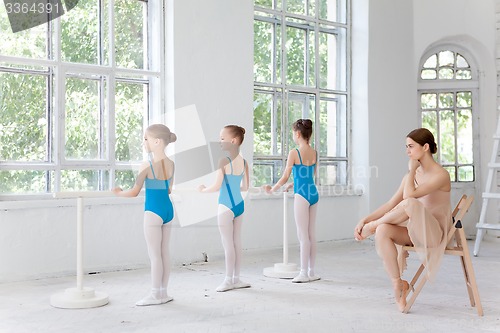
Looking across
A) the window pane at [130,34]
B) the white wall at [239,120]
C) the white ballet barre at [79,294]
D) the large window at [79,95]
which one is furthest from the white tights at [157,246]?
the window pane at [130,34]

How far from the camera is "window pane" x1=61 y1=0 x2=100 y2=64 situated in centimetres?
638

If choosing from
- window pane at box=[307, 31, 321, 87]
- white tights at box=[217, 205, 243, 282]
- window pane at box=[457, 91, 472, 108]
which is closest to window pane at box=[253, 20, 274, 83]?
window pane at box=[307, 31, 321, 87]

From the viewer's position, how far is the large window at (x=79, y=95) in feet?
19.9

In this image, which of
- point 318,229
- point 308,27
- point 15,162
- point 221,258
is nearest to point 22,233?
point 15,162

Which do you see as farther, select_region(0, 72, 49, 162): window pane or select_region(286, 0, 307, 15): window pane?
select_region(286, 0, 307, 15): window pane

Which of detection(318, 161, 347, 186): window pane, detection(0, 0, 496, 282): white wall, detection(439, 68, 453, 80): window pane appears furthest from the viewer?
detection(439, 68, 453, 80): window pane

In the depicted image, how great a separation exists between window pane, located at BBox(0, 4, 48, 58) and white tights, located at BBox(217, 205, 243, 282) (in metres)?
2.42

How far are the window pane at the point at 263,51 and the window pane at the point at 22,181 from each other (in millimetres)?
3091

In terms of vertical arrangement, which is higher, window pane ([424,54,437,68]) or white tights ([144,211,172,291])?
window pane ([424,54,437,68])

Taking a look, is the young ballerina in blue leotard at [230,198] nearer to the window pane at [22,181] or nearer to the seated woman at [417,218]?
the seated woman at [417,218]

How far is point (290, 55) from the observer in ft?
28.3

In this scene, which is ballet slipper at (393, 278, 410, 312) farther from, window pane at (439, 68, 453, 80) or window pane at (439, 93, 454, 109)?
window pane at (439, 68, 453, 80)

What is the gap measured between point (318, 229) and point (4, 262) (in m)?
4.26

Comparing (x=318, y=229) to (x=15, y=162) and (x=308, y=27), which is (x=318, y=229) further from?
(x=15, y=162)
